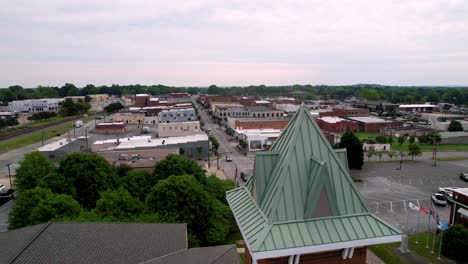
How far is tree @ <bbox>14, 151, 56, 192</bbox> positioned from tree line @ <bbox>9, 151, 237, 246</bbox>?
11.1ft

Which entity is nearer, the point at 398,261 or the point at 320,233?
the point at 320,233

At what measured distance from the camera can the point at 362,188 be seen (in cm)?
4391

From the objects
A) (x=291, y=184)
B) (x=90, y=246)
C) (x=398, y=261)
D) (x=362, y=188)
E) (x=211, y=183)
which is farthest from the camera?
(x=362, y=188)

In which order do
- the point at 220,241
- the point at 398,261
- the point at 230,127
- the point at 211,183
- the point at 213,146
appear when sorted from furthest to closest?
the point at 230,127
the point at 213,146
the point at 211,183
the point at 220,241
the point at 398,261

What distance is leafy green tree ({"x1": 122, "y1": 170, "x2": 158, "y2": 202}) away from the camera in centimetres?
3462

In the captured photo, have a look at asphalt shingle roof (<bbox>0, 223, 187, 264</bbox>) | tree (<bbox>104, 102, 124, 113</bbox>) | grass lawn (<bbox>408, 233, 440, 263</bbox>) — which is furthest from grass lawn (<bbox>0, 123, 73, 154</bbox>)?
grass lawn (<bbox>408, 233, 440, 263</bbox>)

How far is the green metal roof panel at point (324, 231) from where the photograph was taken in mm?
6430

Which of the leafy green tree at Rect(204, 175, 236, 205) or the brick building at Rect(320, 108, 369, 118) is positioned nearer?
the leafy green tree at Rect(204, 175, 236, 205)

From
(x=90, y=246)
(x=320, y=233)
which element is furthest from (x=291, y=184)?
(x=90, y=246)

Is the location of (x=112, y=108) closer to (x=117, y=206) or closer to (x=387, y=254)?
(x=117, y=206)

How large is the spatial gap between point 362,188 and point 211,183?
76.0 feet

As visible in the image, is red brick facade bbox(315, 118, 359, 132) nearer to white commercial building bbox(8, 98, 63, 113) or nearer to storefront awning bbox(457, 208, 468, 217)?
storefront awning bbox(457, 208, 468, 217)

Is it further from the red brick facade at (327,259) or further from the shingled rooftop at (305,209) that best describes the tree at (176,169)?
the red brick facade at (327,259)

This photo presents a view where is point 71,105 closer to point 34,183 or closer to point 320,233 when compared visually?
point 34,183
